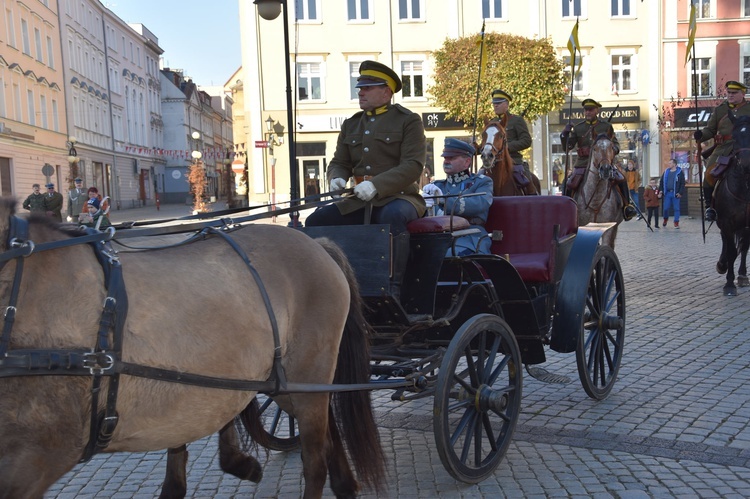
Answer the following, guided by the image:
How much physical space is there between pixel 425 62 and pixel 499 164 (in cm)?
2986

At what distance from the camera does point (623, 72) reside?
39531 mm

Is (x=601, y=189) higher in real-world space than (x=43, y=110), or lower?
lower

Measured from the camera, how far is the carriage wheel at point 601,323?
20.0 feet

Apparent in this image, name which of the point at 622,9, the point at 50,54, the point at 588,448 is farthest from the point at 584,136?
the point at 50,54

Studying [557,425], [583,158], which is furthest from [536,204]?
[583,158]

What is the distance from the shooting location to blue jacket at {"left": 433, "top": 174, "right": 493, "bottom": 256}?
5672 mm

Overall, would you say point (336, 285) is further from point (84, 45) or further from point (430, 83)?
point (84, 45)

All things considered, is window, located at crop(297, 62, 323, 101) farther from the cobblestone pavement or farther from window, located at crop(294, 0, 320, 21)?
the cobblestone pavement

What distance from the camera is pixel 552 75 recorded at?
34.9 metres

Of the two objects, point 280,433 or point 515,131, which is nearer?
point 280,433

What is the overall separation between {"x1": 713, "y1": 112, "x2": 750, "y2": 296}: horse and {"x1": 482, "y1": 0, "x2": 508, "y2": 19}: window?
2955 centimetres

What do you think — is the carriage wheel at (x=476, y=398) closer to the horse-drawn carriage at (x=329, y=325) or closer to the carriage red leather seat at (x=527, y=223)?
the horse-drawn carriage at (x=329, y=325)

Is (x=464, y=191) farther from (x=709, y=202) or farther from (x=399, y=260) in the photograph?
(x=709, y=202)

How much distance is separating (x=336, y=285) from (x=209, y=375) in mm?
860
